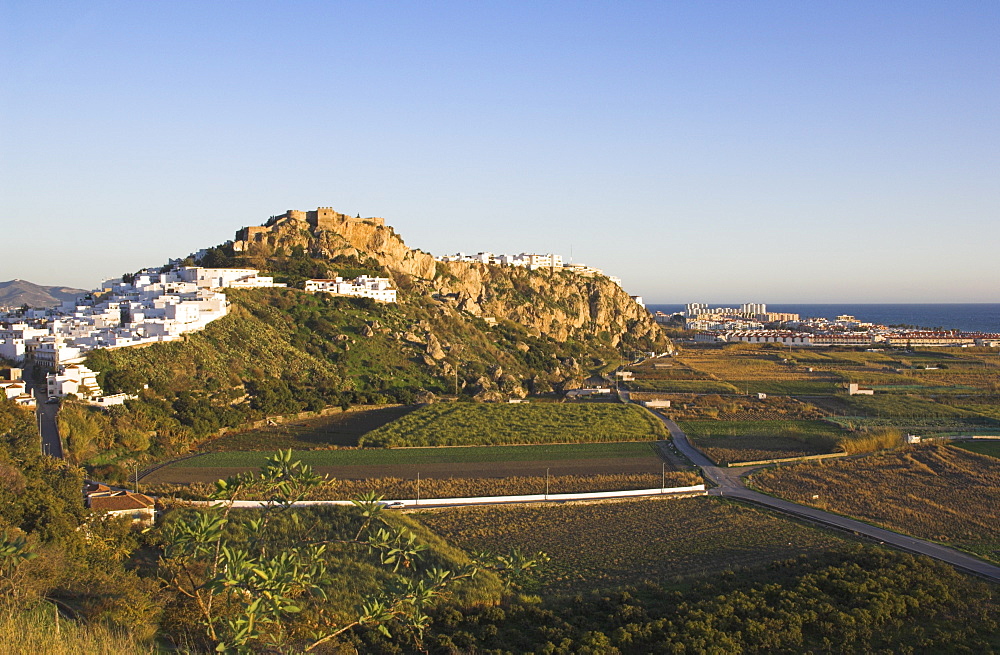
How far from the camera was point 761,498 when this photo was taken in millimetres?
26625

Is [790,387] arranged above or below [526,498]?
above

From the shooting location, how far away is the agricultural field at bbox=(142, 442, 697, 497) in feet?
94.6

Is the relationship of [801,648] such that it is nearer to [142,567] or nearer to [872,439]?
[142,567]

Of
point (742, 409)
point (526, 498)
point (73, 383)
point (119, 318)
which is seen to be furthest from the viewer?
point (119, 318)

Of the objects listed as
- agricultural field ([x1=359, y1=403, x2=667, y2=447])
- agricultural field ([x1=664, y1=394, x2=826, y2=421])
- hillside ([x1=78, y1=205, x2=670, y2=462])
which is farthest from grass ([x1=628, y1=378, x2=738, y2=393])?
agricultural field ([x1=359, y1=403, x2=667, y2=447])

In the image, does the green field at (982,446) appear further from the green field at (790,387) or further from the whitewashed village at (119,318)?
the whitewashed village at (119,318)

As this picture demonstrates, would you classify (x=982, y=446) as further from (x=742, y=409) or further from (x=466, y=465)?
(x=466, y=465)

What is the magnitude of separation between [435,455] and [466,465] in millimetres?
2638

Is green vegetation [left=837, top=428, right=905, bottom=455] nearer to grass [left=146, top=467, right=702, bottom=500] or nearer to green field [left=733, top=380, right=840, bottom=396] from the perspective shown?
grass [left=146, top=467, right=702, bottom=500]

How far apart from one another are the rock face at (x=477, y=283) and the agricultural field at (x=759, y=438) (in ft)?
84.0

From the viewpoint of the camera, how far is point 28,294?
466ft

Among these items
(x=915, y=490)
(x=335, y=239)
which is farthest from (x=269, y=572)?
(x=335, y=239)

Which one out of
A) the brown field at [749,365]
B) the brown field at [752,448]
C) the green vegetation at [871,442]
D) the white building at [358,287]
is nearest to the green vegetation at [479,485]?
the brown field at [752,448]

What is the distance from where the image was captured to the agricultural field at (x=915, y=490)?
22797 millimetres
